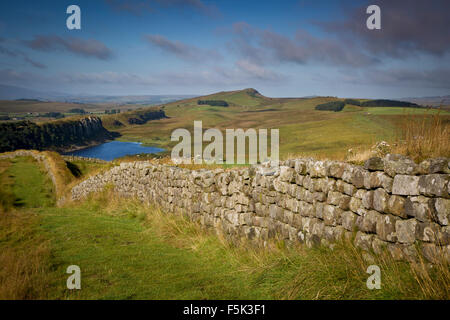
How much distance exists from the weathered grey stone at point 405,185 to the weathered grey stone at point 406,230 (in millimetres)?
391

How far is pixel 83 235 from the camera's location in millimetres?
8703

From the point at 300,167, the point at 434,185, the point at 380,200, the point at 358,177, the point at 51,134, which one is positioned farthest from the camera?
the point at 51,134

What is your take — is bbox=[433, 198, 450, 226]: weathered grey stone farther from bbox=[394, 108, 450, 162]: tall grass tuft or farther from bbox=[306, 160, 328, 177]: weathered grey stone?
bbox=[306, 160, 328, 177]: weathered grey stone

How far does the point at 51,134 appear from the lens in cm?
14712

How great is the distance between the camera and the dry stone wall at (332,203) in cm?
393

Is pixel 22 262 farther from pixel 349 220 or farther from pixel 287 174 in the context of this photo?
pixel 349 220

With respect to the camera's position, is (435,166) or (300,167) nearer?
(435,166)

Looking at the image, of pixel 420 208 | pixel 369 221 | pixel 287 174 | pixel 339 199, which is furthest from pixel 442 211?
pixel 287 174

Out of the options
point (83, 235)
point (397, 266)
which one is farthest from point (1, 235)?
point (397, 266)

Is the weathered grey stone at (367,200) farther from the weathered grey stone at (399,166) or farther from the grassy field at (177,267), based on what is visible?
the grassy field at (177,267)

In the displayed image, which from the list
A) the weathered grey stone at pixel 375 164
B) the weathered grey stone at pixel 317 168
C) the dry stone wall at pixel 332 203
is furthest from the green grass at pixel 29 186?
the weathered grey stone at pixel 375 164

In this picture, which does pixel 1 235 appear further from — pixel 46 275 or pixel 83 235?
pixel 46 275

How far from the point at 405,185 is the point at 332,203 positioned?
4.67 ft
